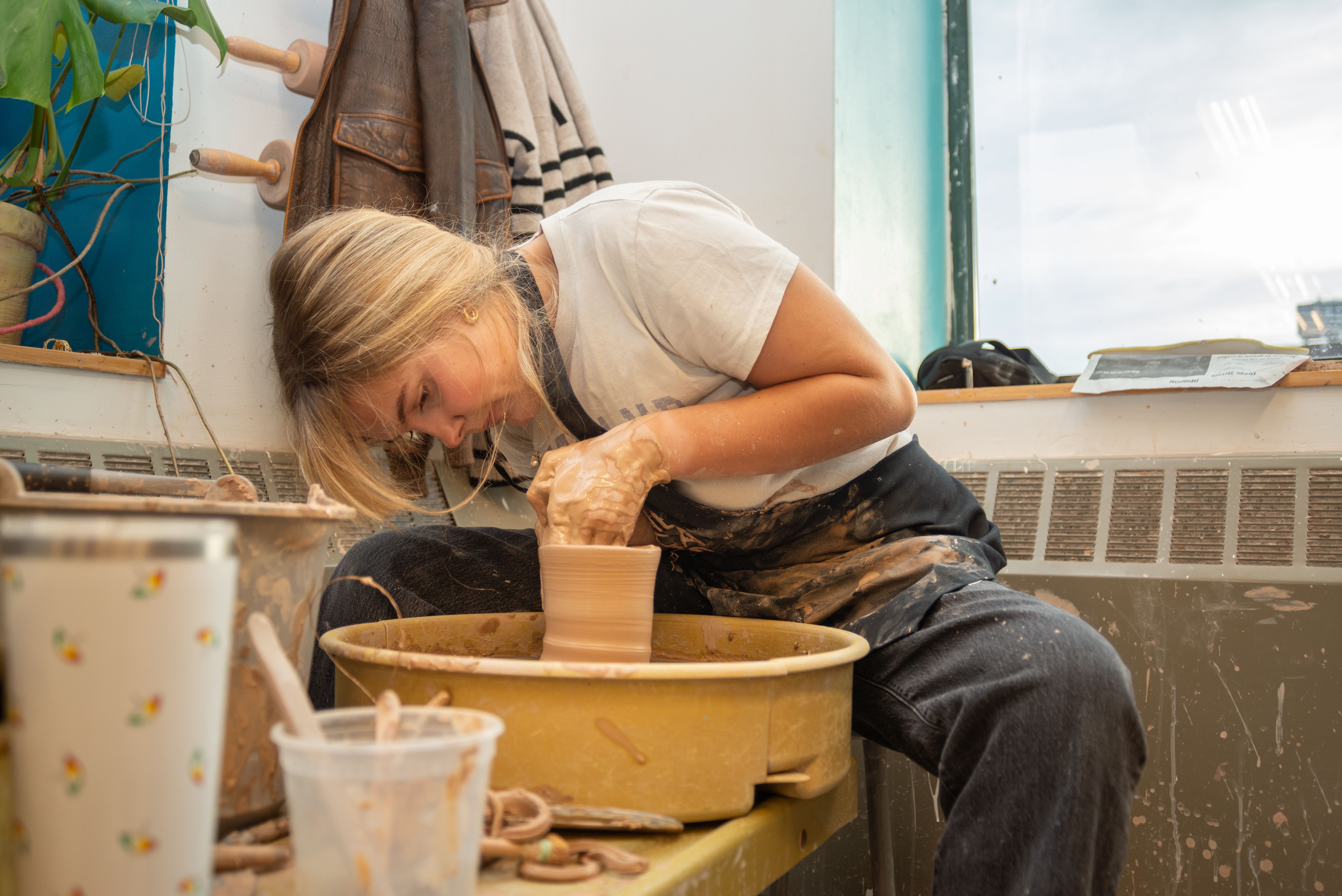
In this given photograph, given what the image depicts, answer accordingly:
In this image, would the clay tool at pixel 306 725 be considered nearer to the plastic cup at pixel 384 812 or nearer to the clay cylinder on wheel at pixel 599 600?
the plastic cup at pixel 384 812

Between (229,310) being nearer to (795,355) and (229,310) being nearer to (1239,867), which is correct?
(795,355)

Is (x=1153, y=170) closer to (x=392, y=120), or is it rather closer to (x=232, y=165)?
(x=392, y=120)

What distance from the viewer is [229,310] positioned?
57.1 inches

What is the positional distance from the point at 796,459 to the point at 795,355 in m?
0.11

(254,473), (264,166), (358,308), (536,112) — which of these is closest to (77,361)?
(254,473)

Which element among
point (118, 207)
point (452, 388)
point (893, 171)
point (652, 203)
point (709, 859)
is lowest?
point (709, 859)

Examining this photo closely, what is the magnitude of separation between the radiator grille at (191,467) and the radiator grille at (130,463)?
0.4 inches

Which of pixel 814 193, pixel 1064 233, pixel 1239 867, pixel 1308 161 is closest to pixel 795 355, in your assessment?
pixel 814 193

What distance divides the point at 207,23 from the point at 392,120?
0.28 m

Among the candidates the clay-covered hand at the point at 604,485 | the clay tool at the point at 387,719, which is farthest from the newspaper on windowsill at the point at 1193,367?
the clay tool at the point at 387,719

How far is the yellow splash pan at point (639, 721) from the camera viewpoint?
1.84 ft

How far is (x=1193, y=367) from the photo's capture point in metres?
1.41

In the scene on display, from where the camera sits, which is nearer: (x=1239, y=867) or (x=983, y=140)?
(x=1239, y=867)

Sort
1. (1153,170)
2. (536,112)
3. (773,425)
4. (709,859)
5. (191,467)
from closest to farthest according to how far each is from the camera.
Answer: (709,859) < (773,425) < (191,467) < (536,112) < (1153,170)
